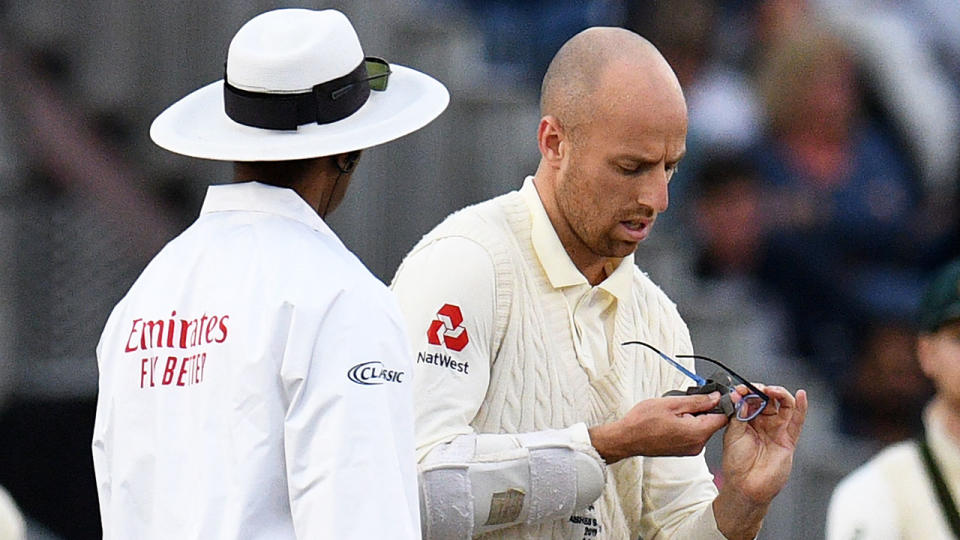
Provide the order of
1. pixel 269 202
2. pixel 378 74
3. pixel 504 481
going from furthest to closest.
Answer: pixel 504 481 < pixel 378 74 < pixel 269 202

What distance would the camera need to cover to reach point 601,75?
3740 mm

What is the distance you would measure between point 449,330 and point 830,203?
5.11 m

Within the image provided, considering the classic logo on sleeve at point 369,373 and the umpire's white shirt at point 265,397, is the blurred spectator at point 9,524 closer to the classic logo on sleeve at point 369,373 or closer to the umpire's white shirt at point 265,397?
the umpire's white shirt at point 265,397

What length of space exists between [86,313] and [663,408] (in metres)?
4.40

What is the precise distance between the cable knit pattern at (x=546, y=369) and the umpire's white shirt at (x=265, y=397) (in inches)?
25.0

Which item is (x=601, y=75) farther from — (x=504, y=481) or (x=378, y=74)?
(x=504, y=481)

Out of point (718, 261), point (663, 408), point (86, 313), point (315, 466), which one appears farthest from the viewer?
point (718, 261)

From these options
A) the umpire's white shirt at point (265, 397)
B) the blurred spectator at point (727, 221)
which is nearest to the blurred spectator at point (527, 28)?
the blurred spectator at point (727, 221)

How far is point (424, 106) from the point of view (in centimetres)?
326

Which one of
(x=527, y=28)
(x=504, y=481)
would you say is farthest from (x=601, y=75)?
(x=527, y=28)

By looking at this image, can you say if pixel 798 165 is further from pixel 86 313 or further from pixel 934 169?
pixel 86 313

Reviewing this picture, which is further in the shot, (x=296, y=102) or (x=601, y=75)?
(x=601, y=75)

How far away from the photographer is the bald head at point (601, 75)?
3711 millimetres

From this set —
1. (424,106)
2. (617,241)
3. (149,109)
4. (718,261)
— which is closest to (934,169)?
(718,261)
